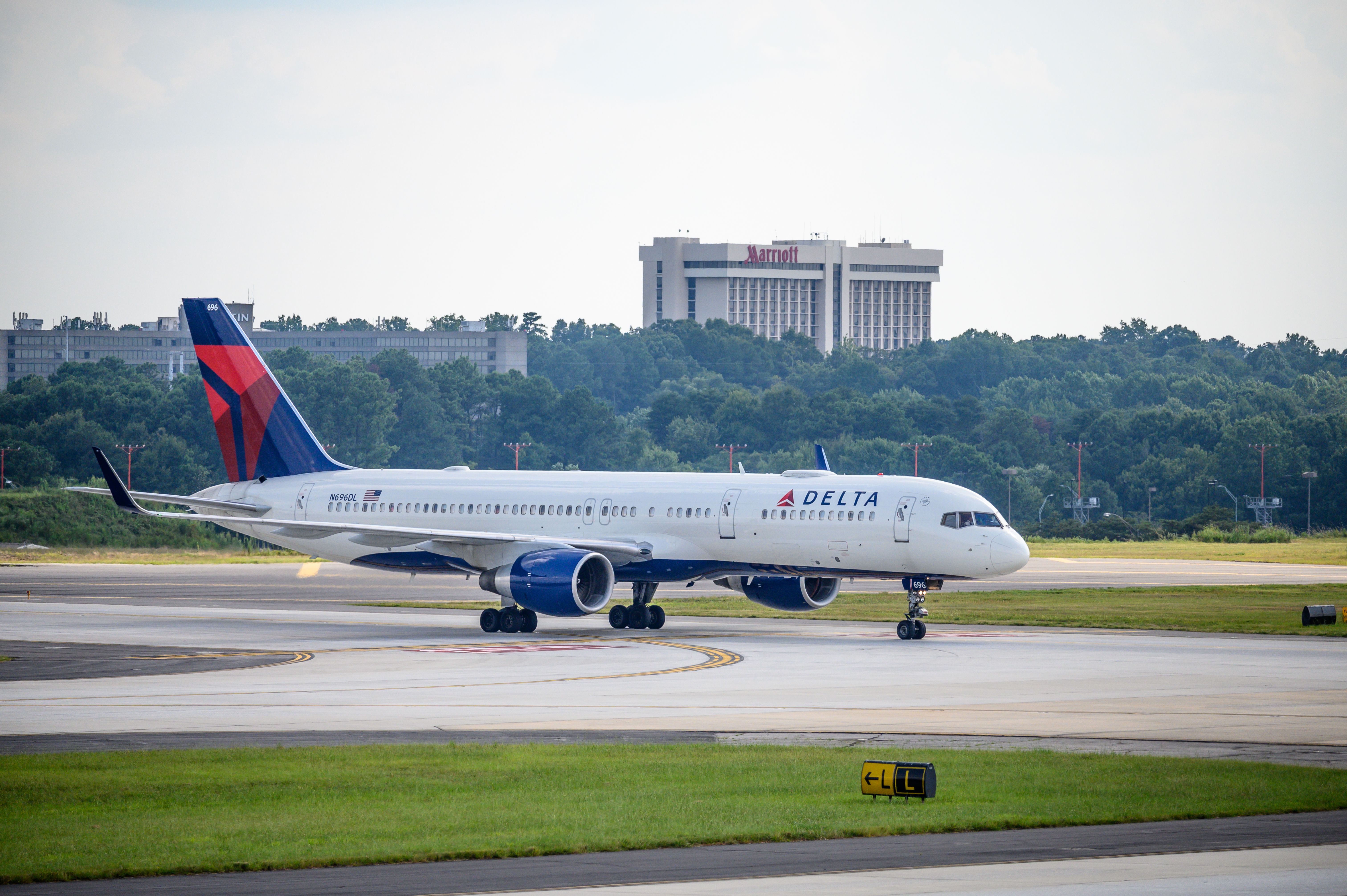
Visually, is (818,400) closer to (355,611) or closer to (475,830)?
(355,611)

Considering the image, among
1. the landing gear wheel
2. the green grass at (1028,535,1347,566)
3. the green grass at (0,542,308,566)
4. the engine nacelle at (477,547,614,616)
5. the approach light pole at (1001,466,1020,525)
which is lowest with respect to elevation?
the green grass at (0,542,308,566)

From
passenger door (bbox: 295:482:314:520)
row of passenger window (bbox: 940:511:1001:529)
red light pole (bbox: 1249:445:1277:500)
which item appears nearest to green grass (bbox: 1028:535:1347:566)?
red light pole (bbox: 1249:445:1277:500)

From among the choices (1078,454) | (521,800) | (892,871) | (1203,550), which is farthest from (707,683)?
(1078,454)

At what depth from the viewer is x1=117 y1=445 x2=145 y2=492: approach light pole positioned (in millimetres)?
152125

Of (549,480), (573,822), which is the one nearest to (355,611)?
(549,480)

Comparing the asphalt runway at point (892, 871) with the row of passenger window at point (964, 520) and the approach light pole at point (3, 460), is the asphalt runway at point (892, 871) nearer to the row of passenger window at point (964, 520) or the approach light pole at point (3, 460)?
the row of passenger window at point (964, 520)

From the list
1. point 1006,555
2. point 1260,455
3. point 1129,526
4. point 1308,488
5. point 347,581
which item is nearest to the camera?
point 1006,555

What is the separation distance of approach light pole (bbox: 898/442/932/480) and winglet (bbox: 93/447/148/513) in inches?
4955

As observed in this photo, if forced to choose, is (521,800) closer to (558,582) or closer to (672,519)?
(558,582)

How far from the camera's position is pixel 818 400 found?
190625 mm

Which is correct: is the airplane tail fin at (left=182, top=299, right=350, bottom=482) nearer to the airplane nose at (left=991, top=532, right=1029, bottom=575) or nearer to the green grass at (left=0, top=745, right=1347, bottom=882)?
the airplane nose at (left=991, top=532, right=1029, bottom=575)

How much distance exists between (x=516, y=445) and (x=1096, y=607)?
5087 inches

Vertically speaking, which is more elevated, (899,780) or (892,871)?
(899,780)

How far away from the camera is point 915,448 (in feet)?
561
